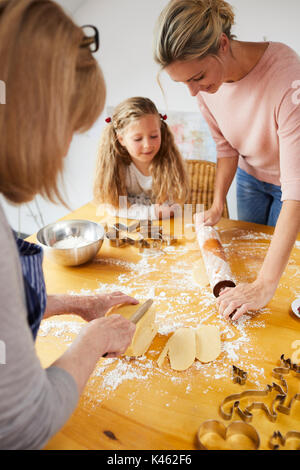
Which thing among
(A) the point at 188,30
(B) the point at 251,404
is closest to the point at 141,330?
(B) the point at 251,404

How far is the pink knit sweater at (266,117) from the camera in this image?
3.84 ft

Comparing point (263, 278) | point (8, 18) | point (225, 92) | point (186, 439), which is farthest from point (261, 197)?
point (8, 18)

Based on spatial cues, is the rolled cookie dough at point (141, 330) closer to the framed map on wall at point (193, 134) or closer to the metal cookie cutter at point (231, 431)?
the metal cookie cutter at point (231, 431)

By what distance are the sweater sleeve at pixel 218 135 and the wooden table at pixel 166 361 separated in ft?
1.60

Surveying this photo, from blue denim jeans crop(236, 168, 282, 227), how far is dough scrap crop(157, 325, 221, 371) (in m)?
0.99

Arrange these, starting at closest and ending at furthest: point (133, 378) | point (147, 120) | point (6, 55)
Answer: point (6, 55) → point (133, 378) → point (147, 120)

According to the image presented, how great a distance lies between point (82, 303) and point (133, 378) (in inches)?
11.0

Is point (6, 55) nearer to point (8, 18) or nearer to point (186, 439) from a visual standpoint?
point (8, 18)

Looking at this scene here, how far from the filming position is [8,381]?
541mm

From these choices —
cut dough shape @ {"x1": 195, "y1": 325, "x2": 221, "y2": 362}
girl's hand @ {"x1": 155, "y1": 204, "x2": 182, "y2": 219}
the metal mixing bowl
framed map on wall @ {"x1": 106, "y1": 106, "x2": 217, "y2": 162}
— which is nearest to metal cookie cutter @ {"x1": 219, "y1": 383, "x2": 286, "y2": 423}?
cut dough shape @ {"x1": 195, "y1": 325, "x2": 221, "y2": 362}

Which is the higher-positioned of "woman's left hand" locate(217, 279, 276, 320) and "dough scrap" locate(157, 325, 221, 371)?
"woman's left hand" locate(217, 279, 276, 320)

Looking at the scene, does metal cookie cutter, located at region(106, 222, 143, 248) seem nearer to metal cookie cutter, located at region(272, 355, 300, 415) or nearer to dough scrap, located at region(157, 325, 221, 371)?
dough scrap, located at region(157, 325, 221, 371)

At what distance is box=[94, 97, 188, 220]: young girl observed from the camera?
70.2 inches

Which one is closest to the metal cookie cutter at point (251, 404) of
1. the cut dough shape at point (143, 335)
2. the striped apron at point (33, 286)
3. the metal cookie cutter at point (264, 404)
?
the metal cookie cutter at point (264, 404)
